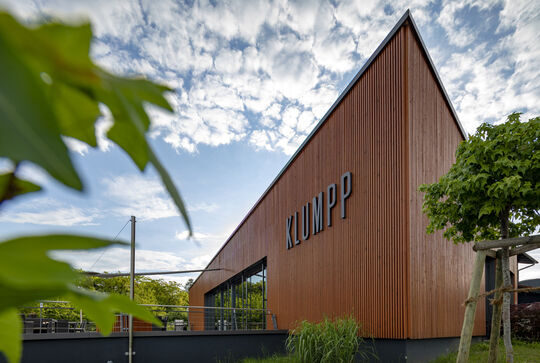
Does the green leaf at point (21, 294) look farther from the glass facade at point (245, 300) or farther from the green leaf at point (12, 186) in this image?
the glass facade at point (245, 300)

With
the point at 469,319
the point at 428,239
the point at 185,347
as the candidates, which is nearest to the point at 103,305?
the point at 469,319

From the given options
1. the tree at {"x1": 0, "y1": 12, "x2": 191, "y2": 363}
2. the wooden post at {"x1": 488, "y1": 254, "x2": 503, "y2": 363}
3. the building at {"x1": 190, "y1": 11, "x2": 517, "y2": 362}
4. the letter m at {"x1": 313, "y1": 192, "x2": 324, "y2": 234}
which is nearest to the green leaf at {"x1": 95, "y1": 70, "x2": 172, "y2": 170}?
the tree at {"x1": 0, "y1": 12, "x2": 191, "y2": 363}

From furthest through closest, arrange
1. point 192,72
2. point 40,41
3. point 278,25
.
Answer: point 278,25 < point 192,72 < point 40,41

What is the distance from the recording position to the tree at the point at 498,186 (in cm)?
440

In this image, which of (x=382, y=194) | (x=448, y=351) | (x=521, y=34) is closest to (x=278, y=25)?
(x=521, y=34)

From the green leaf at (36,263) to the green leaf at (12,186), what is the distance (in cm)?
6

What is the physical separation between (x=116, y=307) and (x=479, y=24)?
12793mm

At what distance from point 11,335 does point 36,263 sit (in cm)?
11

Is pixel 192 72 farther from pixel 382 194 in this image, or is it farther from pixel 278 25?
pixel 278 25

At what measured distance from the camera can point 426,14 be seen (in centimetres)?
812

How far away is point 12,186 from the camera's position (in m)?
0.20

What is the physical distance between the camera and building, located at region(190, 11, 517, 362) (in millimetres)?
6500

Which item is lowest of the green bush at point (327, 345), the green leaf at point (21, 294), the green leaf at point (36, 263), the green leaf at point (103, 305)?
the green bush at point (327, 345)

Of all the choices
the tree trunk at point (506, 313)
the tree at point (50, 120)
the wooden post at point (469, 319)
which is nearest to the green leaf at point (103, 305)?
the tree at point (50, 120)
